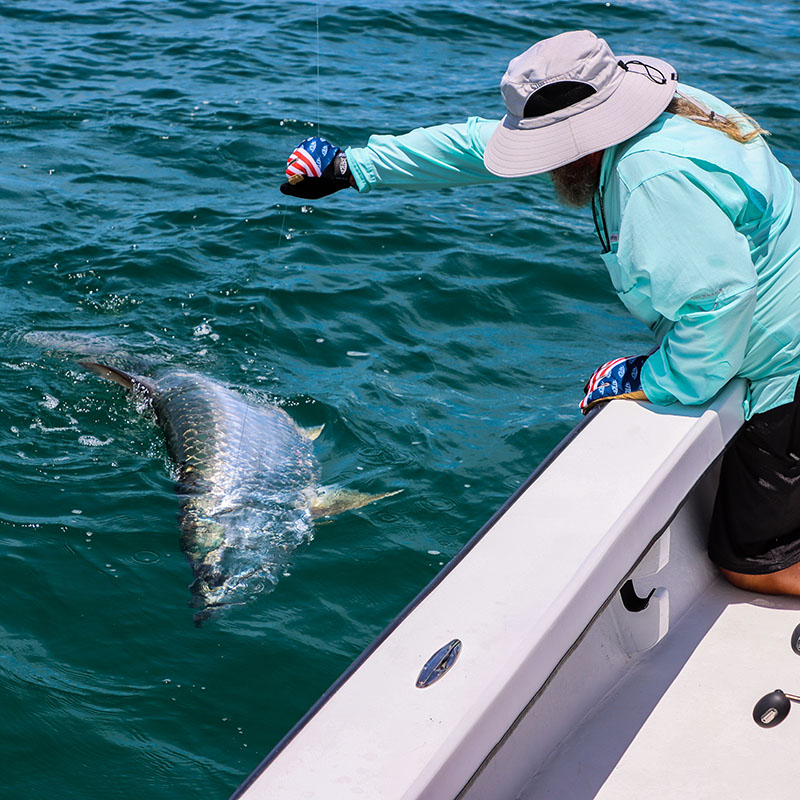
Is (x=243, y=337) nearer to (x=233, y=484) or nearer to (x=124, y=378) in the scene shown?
(x=124, y=378)

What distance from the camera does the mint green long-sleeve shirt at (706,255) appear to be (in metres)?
2.75

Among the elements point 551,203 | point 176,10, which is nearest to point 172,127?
point 551,203

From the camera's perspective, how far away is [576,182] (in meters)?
3.06

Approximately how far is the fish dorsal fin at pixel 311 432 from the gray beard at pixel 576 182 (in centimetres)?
293

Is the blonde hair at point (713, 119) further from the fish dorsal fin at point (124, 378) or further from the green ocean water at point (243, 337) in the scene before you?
the fish dorsal fin at point (124, 378)

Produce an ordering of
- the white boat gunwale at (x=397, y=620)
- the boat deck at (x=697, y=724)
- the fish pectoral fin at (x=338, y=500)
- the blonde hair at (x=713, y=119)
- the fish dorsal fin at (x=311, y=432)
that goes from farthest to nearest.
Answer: the fish dorsal fin at (x=311, y=432), the fish pectoral fin at (x=338, y=500), the blonde hair at (x=713, y=119), the boat deck at (x=697, y=724), the white boat gunwale at (x=397, y=620)

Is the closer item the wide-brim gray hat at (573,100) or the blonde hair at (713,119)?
the wide-brim gray hat at (573,100)

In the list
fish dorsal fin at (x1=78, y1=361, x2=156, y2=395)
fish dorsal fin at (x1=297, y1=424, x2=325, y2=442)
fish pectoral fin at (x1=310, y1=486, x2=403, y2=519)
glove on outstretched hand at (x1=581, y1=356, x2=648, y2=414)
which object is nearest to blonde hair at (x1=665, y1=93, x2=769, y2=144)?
glove on outstretched hand at (x1=581, y1=356, x2=648, y2=414)

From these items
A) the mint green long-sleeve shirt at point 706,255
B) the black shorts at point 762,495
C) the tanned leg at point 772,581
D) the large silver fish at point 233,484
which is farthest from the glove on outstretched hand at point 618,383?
the large silver fish at point 233,484

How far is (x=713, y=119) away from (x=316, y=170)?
1.46m

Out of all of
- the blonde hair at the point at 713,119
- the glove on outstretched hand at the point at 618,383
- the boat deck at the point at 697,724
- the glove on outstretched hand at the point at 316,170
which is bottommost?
the boat deck at the point at 697,724

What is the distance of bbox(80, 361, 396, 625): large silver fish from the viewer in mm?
4676

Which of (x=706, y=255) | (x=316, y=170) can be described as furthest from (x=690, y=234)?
(x=316, y=170)

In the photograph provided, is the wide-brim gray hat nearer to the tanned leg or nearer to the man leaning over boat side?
the man leaning over boat side
